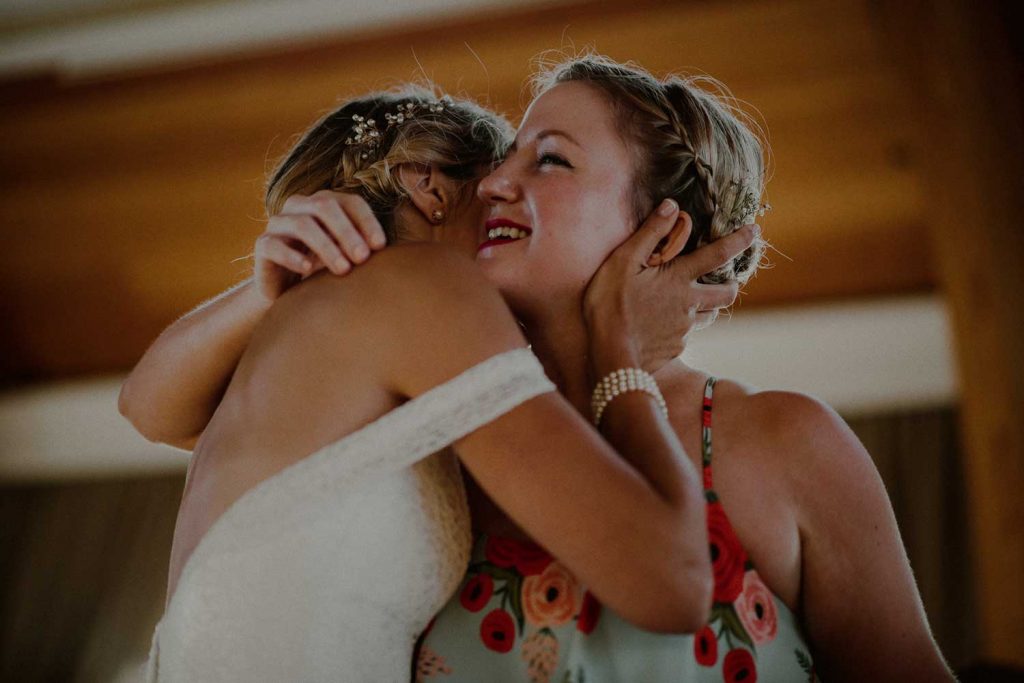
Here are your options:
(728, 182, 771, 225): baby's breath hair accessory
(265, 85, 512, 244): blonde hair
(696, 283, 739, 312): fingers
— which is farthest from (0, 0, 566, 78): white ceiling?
(696, 283, 739, 312): fingers

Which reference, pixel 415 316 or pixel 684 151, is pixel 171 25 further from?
pixel 415 316

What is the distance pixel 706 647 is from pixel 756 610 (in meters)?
0.09

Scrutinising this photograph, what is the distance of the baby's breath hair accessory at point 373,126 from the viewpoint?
1946mm

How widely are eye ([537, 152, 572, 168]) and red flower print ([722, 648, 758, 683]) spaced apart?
0.80 m

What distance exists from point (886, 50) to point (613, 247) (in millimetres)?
2734

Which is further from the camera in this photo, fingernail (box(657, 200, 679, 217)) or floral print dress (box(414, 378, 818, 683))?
fingernail (box(657, 200, 679, 217))

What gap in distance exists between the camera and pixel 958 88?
3664mm

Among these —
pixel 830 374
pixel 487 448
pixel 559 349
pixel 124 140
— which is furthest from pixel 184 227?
pixel 487 448

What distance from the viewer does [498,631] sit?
160 centimetres

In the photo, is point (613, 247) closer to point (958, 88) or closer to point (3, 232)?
point (958, 88)

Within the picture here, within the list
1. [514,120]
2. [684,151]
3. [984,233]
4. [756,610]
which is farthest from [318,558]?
[514,120]

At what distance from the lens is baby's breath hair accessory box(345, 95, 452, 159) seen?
1.95 meters

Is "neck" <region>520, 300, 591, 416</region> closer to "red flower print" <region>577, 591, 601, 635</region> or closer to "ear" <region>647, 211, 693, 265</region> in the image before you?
"ear" <region>647, 211, 693, 265</region>

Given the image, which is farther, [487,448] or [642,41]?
[642,41]
